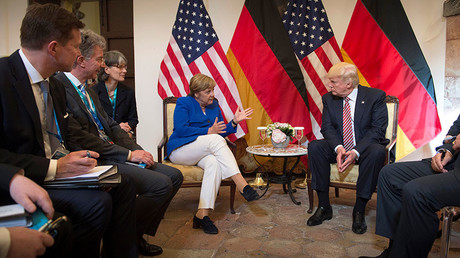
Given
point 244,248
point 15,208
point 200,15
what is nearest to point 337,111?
point 244,248

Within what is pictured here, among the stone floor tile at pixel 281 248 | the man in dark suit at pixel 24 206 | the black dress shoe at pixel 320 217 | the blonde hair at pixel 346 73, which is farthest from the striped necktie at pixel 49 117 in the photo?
the blonde hair at pixel 346 73

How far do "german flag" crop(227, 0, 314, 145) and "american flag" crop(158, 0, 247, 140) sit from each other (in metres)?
0.28

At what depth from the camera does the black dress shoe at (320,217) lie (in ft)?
8.45

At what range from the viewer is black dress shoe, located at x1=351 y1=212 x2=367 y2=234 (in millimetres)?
2412

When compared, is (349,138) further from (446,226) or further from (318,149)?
(446,226)

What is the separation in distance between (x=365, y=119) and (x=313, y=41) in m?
1.33

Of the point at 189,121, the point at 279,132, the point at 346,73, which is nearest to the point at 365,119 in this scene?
the point at 346,73

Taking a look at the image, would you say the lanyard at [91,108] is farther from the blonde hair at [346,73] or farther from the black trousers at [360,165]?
the blonde hair at [346,73]

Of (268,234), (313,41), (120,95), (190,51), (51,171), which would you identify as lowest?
(268,234)

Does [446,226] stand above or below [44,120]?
below

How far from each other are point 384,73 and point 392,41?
1.14 feet

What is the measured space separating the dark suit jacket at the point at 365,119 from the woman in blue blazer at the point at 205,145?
759mm

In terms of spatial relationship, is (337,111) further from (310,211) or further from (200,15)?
(200,15)

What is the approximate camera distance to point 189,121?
292 cm
